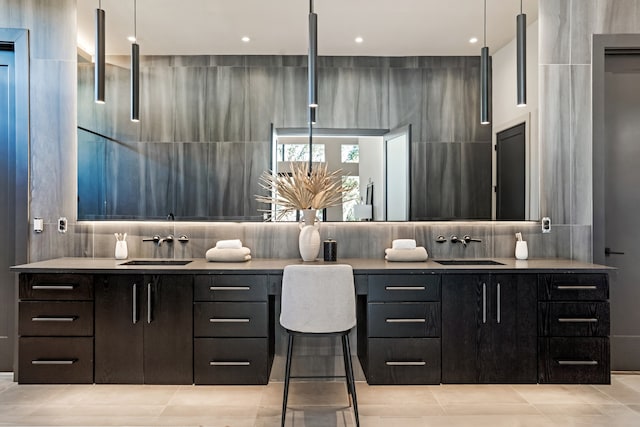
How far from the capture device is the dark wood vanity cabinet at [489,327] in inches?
107

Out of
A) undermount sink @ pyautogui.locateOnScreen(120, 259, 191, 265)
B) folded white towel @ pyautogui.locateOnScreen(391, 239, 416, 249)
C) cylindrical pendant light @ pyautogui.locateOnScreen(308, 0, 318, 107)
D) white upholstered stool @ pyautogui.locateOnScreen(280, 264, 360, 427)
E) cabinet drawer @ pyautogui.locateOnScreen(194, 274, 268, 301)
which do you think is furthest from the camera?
folded white towel @ pyautogui.locateOnScreen(391, 239, 416, 249)

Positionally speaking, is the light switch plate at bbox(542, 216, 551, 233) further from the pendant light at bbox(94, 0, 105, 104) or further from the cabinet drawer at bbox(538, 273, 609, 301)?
the pendant light at bbox(94, 0, 105, 104)

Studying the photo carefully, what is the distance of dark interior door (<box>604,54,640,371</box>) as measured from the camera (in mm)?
3213

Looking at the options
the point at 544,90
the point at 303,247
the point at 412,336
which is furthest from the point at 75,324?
the point at 544,90

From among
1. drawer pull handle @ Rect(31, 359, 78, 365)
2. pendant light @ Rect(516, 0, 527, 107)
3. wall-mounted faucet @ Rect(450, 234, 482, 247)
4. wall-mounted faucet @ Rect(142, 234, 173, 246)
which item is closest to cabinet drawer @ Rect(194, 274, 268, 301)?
wall-mounted faucet @ Rect(142, 234, 173, 246)

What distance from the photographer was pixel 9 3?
3193 mm

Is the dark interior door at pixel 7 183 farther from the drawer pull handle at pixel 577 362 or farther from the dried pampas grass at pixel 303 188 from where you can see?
the drawer pull handle at pixel 577 362

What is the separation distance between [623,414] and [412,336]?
1282 mm

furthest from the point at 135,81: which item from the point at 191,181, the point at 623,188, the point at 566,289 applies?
the point at 623,188

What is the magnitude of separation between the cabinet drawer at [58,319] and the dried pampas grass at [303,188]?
1443 mm

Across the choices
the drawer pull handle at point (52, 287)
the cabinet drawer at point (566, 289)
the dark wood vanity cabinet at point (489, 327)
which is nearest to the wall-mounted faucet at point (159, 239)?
the drawer pull handle at point (52, 287)

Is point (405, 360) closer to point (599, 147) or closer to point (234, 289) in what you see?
point (234, 289)

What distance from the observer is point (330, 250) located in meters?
→ 3.05

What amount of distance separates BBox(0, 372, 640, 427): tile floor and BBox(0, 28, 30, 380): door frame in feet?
3.45
